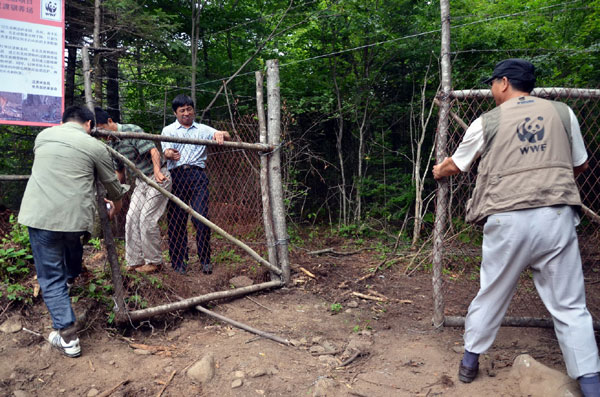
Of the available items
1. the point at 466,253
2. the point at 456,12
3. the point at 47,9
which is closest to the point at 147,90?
the point at 47,9

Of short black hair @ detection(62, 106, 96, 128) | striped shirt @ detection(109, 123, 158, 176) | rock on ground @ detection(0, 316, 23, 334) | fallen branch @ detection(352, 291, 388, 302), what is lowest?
fallen branch @ detection(352, 291, 388, 302)

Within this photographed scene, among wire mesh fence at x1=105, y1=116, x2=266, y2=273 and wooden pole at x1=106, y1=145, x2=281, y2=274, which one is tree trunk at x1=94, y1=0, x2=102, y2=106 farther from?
wooden pole at x1=106, y1=145, x2=281, y2=274

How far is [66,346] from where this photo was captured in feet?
9.26

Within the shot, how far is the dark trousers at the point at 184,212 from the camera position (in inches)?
162

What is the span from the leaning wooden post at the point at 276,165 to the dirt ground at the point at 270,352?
42 cm

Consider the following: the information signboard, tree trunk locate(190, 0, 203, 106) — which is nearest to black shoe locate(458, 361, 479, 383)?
the information signboard

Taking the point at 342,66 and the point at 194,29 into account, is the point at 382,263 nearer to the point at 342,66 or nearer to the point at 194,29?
the point at 342,66

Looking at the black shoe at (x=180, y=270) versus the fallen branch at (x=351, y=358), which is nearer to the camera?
the fallen branch at (x=351, y=358)

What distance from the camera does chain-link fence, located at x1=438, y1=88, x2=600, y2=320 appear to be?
10.8ft

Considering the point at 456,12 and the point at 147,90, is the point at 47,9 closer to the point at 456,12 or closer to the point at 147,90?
the point at 147,90

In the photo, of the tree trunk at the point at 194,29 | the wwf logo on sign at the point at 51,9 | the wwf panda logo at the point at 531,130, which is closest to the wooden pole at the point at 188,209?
the wwf logo on sign at the point at 51,9

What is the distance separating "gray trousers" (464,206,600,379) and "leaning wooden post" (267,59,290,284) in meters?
2.26

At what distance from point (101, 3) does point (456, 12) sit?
19.6 feet

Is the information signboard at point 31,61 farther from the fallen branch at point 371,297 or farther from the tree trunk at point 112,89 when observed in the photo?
the tree trunk at point 112,89
